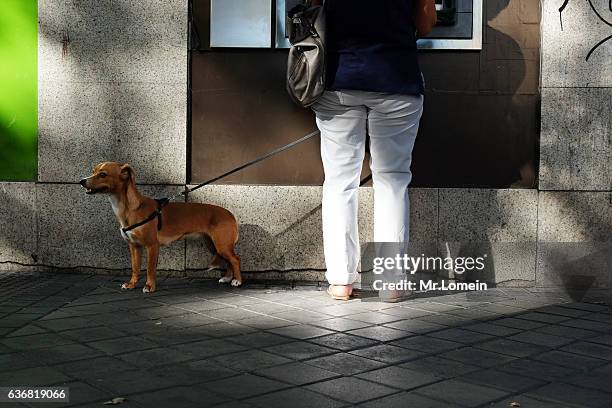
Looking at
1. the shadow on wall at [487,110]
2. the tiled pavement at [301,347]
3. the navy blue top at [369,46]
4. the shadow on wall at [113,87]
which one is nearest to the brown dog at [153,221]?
the tiled pavement at [301,347]

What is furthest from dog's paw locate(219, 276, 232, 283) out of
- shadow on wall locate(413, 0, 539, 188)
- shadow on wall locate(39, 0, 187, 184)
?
shadow on wall locate(413, 0, 539, 188)

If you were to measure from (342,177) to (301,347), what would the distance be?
5.51ft

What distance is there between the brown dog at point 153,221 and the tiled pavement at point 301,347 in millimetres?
261

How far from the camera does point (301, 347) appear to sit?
13.1ft

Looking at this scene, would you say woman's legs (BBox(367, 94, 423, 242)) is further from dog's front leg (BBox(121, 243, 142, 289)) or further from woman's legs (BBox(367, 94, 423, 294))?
dog's front leg (BBox(121, 243, 142, 289))

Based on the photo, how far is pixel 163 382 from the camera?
334cm

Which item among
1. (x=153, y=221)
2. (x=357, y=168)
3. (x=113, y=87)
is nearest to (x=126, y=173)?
(x=153, y=221)

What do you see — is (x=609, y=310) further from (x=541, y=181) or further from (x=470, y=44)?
(x=470, y=44)

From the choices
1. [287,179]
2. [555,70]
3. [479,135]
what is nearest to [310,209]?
[287,179]

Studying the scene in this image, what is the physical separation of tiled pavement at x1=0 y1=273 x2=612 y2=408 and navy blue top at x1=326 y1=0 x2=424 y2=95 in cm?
160

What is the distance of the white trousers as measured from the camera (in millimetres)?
5281

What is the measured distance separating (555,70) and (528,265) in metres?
1.66

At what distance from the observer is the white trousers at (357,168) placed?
5281mm

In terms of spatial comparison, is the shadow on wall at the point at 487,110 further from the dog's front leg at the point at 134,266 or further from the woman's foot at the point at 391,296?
the dog's front leg at the point at 134,266
